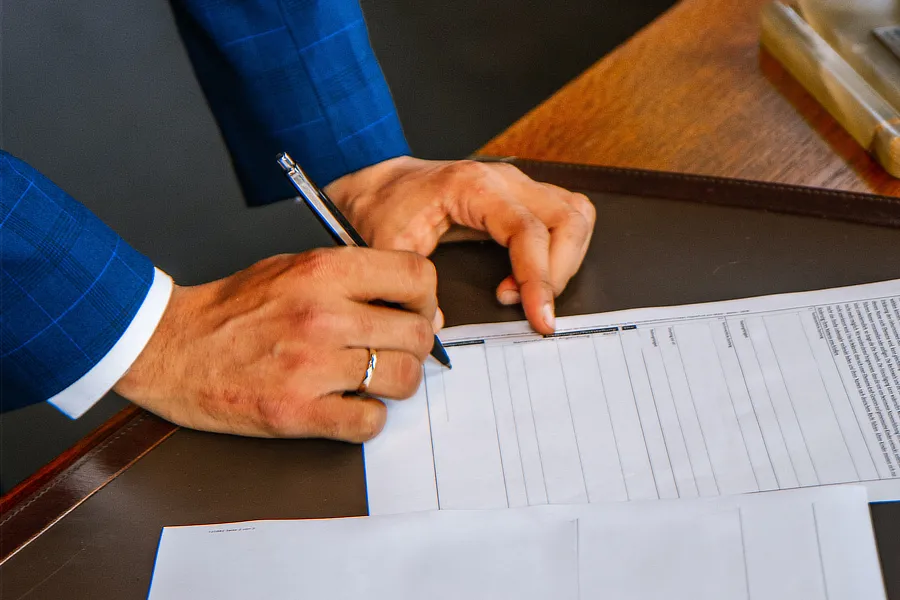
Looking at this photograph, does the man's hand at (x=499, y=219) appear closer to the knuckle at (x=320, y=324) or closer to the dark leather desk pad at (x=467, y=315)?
the dark leather desk pad at (x=467, y=315)

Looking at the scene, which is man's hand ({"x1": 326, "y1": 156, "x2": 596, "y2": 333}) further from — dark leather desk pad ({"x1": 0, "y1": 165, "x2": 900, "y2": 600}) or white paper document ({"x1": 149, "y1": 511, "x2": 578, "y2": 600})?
white paper document ({"x1": 149, "y1": 511, "x2": 578, "y2": 600})

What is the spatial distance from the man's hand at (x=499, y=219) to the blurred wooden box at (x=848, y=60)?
0.98ft

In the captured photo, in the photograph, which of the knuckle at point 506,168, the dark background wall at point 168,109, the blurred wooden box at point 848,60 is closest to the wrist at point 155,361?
the knuckle at point 506,168

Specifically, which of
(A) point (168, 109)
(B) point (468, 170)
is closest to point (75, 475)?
(B) point (468, 170)

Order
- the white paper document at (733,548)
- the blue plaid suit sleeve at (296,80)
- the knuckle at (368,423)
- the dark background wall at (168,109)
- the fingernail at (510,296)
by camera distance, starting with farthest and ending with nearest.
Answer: the dark background wall at (168,109) → the blue plaid suit sleeve at (296,80) → the fingernail at (510,296) → the knuckle at (368,423) → the white paper document at (733,548)

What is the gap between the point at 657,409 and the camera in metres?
0.63

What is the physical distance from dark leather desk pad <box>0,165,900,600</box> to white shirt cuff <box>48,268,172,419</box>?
0.30ft

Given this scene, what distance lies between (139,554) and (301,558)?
124mm

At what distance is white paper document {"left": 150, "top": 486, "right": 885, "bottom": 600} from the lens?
20.3 inches

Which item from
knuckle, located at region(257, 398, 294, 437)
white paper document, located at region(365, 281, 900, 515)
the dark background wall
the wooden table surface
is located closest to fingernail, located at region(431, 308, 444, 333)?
white paper document, located at region(365, 281, 900, 515)

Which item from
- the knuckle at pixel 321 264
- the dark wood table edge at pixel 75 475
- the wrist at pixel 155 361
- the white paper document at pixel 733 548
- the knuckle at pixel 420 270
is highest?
the knuckle at pixel 321 264

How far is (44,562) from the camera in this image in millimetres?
581

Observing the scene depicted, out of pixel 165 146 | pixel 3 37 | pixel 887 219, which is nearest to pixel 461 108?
pixel 165 146

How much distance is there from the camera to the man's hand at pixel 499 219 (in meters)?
0.73
